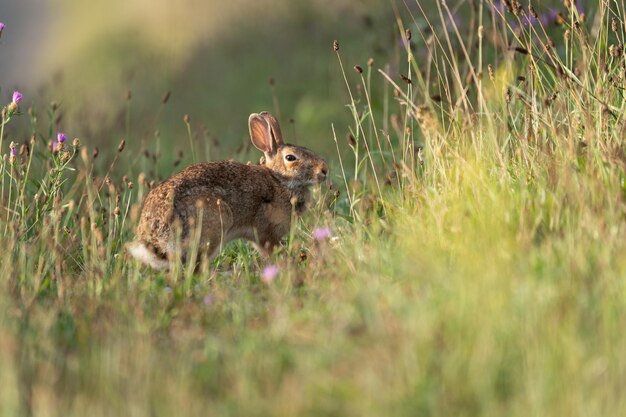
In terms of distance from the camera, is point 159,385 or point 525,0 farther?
point 525,0

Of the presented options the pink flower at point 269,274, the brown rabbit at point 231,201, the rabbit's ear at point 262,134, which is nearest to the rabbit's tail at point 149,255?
the brown rabbit at point 231,201

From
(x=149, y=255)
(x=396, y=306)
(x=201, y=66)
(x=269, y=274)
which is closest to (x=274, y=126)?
(x=149, y=255)

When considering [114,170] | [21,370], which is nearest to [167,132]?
[114,170]

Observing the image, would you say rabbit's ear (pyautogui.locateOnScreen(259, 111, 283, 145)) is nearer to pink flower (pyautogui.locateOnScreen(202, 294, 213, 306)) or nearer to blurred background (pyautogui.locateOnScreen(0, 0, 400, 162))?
blurred background (pyautogui.locateOnScreen(0, 0, 400, 162))

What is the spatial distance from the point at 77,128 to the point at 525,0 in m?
4.20

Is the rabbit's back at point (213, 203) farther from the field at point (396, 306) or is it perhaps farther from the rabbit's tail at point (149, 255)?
the field at point (396, 306)

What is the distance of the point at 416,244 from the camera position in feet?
15.1

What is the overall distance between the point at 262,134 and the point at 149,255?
1.51 meters

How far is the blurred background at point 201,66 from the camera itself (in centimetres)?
1022

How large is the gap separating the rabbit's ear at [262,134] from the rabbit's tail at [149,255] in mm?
1401

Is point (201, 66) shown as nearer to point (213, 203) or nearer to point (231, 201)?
point (231, 201)

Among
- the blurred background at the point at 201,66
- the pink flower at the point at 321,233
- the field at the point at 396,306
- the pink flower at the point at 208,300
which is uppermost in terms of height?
the field at the point at 396,306

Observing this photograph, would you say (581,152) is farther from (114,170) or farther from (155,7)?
(155,7)

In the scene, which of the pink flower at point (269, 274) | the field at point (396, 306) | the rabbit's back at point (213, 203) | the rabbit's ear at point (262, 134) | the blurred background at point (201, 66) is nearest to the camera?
the field at point (396, 306)
